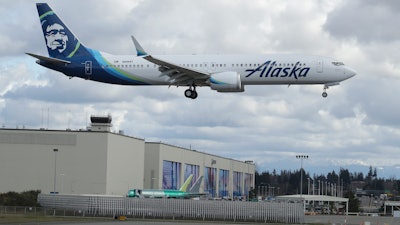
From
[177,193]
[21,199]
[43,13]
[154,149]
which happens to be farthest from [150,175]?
[43,13]

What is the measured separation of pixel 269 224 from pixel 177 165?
98495mm

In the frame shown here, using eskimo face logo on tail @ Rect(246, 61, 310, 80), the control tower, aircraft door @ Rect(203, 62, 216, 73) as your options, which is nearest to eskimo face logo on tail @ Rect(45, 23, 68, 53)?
aircraft door @ Rect(203, 62, 216, 73)

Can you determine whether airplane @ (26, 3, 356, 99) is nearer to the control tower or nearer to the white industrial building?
the white industrial building

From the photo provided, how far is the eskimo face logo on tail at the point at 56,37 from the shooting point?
97.8m

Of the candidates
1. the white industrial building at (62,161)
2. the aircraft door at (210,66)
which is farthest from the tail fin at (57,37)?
the white industrial building at (62,161)

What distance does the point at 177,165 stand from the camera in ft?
633

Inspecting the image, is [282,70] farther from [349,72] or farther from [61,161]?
[61,161]

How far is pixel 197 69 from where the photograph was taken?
89.0 metres

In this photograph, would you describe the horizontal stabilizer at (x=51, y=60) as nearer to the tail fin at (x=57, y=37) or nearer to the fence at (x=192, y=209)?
the tail fin at (x=57, y=37)

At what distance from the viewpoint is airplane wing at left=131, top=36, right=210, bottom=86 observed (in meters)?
86.2

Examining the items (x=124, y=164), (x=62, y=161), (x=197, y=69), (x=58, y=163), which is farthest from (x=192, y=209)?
(x=124, y=164)

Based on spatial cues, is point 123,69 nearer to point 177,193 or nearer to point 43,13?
point 43,13

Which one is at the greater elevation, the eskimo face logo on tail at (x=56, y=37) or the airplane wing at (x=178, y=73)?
the eskimo face logo on tail at (x=56, y=37)

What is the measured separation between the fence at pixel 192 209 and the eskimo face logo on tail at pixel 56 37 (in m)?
22.5
